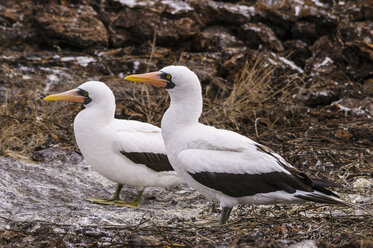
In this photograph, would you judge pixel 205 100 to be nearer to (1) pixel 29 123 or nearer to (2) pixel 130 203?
(1) pixel 29 123

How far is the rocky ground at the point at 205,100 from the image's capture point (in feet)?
11.9

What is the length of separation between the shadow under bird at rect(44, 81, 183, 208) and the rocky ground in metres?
0.29

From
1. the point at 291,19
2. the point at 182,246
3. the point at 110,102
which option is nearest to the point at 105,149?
the point at 110,102

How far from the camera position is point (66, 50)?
7785 mm

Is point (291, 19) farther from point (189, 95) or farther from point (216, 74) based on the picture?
point (189, 95)

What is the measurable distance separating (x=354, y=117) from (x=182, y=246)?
4.32m

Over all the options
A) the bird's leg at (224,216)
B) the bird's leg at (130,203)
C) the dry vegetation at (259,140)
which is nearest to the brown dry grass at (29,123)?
the dry vegetation at (259,140)

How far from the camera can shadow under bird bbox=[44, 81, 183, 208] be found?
4.53 meters

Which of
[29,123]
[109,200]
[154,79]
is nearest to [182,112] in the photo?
[154,79]

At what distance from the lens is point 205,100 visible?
6.82 meters

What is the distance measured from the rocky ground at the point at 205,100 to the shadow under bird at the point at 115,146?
11.4 inches

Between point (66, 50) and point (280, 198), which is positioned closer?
point (280, 198)

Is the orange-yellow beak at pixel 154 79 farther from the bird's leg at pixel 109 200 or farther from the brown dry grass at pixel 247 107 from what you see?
the brown dry grass at pixel 247 107

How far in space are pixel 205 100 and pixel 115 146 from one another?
249cm
